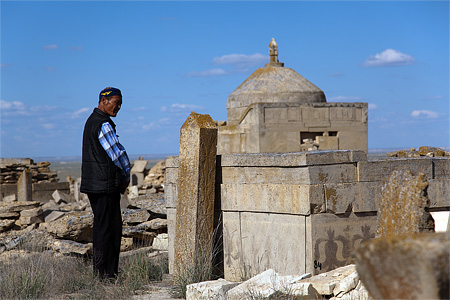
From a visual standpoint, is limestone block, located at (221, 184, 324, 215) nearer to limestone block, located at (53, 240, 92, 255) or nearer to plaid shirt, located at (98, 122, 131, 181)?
plaid shirt, located at (98, 122, 131, 181)

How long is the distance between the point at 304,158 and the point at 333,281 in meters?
1.14

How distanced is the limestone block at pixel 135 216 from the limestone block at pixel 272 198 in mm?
3304

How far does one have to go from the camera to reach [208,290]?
539 centimetres

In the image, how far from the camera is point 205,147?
20.6ft

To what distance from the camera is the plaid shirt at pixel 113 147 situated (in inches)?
245

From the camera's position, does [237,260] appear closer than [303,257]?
No

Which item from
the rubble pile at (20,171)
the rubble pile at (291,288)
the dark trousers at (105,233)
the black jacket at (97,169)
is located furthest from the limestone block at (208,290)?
the rubble pile at (20,171)

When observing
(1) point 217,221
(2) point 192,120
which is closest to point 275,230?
(1) point 217,221

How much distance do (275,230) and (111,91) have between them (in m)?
2.23

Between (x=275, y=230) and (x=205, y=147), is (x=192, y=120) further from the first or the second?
(x=275, y=230)

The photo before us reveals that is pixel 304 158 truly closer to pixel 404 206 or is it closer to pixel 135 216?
pixel 404 206

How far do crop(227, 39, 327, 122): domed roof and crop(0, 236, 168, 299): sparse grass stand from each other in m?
15.6

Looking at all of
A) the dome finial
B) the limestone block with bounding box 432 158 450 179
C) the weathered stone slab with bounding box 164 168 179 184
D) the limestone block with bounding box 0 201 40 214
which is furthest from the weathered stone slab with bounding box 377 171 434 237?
the dome finial

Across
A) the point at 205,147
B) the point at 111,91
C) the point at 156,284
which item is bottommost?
the point at 156,284
